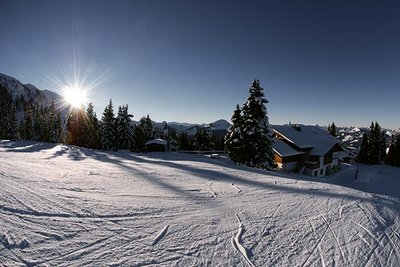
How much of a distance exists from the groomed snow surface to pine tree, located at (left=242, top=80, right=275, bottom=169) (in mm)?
13675

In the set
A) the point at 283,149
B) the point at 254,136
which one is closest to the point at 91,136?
the point at 254,136

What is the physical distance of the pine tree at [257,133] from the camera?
2139cm

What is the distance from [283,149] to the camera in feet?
97.0

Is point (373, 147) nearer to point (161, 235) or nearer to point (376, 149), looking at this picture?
point (376, 149)

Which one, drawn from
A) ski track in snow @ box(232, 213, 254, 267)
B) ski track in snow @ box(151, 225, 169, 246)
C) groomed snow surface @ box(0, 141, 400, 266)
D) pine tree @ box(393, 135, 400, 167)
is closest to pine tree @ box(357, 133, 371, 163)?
pine tree @ box(393, 135, 400, 167)

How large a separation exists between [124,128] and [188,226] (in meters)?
34.1

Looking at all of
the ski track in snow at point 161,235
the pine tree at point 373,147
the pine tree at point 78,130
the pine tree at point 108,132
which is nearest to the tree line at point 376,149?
the pine tree at point 373,147

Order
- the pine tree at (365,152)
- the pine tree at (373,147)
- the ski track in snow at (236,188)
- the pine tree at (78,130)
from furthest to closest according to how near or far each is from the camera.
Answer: the pine tree at (365,152)
the pine tree at (373,147)
the pine tree at (78,130)
the ski track in snow at (236,188)

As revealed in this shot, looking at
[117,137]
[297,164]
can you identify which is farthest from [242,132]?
[117,137]

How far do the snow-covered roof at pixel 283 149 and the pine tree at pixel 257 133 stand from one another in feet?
22.2

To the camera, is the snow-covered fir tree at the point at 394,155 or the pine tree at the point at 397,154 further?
the snow-covered fir tree at the point at 394,155

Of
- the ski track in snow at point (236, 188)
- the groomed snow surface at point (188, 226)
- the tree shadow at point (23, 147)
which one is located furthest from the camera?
the tree shadow at point (23, 147)

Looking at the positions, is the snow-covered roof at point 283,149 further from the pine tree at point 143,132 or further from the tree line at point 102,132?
the pine tree at point 143,132

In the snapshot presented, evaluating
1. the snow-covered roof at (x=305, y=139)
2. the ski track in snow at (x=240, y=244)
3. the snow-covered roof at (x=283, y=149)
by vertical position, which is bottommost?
the ski track in snow at (x=240, y=244)
